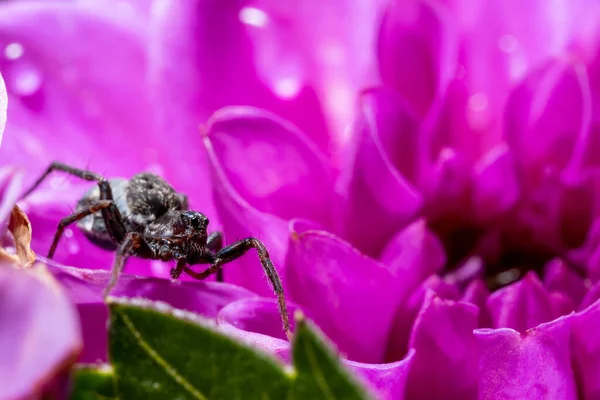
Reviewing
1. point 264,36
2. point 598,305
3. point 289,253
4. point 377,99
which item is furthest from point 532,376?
point 264,36

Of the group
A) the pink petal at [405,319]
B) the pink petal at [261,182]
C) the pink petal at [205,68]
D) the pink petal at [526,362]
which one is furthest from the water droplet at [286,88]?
the pink petal at [526,362]

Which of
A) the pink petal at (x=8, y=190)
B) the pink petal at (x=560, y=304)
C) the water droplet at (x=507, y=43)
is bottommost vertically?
the pink petal at (x=560, y=304)

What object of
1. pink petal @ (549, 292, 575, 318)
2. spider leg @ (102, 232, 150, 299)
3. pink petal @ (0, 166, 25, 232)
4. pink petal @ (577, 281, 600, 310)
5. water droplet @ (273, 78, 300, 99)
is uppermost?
pink petal @ (0, 166, 25, 232)

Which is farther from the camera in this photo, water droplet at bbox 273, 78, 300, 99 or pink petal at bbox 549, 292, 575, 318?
water droplet at bbox 273, 78, 300, 99

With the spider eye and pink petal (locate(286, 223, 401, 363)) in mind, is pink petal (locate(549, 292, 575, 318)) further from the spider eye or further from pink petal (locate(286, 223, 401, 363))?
the spider eye

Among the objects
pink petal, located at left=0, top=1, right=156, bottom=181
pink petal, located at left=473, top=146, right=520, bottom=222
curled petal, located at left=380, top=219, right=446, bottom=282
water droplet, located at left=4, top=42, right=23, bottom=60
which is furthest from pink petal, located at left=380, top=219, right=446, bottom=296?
water droplet, located at left=4, top=42, right=23, bottom=60

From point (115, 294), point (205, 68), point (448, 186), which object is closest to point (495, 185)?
point (448, 186)

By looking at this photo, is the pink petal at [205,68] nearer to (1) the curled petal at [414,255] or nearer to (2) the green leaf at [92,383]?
(1) the curled petal at [414,255]
